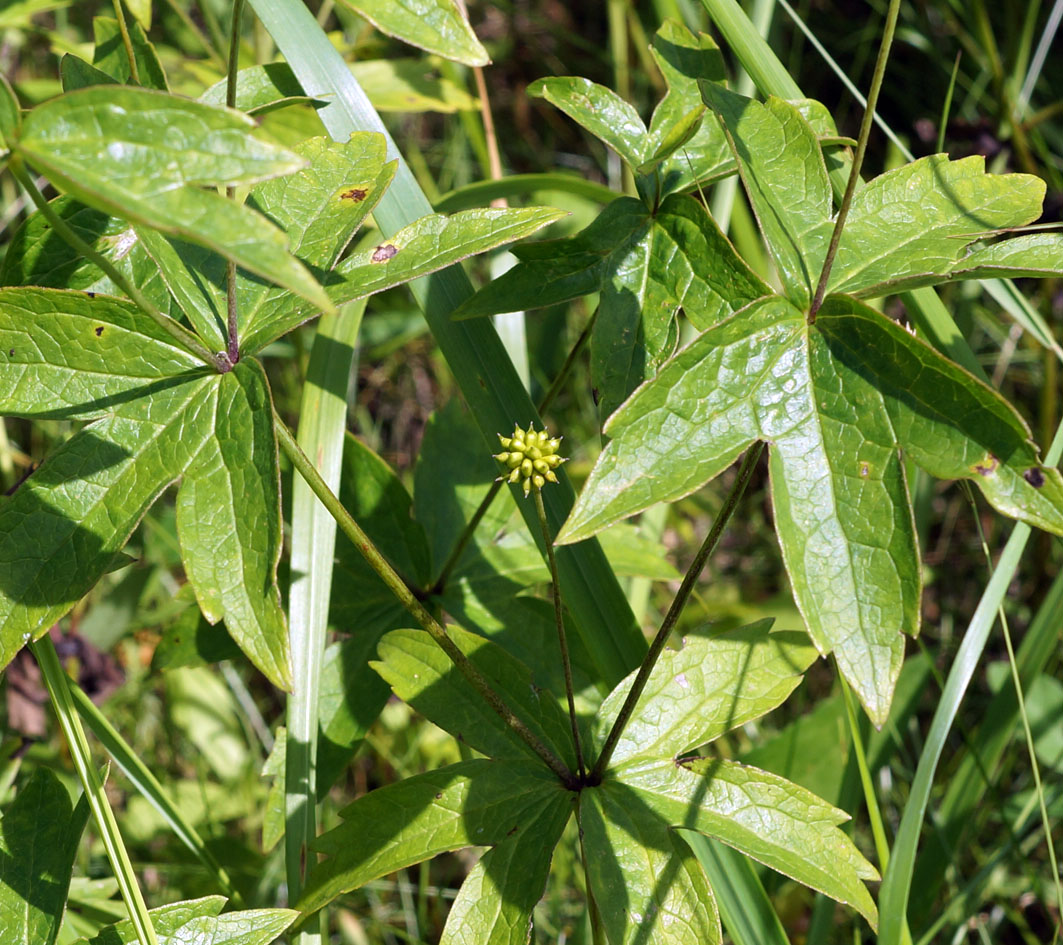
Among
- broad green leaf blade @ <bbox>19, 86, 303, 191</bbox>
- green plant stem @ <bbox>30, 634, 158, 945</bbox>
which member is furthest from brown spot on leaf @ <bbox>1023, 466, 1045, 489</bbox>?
green plant stem @ <bbox>30, 634, 158, 945</bbox>

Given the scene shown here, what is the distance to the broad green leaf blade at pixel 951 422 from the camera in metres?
1.27

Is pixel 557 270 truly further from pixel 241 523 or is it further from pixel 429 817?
pixel 429 817

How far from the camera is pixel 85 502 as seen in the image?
56.1 inches

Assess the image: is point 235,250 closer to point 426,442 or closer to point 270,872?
point 426,442

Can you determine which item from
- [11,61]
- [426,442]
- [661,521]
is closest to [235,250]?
[426,442]

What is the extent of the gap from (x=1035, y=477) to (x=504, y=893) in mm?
1017

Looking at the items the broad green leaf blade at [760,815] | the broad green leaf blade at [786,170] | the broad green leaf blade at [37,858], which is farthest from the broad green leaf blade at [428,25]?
the broad green leaf blade at [37,858]

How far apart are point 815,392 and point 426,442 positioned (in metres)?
1.16

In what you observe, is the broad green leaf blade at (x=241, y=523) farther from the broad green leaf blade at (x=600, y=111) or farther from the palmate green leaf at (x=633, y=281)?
the broad green leaf blade at (x=600, y=111)

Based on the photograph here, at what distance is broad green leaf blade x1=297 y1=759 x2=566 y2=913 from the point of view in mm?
1603

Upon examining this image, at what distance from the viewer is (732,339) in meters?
1.36

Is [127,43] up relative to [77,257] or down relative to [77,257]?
up

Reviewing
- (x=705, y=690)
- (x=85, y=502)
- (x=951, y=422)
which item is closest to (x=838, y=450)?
(x=951, y=422)

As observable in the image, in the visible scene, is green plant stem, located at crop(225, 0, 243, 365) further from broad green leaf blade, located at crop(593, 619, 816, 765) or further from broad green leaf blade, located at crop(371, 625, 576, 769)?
broad green leaf blade, located at crop(593, 619, 816, 765)
